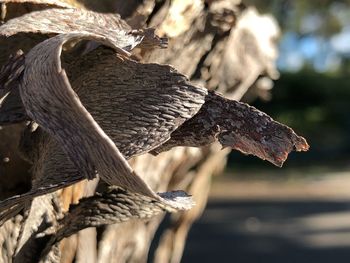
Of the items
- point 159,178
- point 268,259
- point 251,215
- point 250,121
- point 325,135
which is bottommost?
point 325,135

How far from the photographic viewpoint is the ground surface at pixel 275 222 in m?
Answer: 8.22

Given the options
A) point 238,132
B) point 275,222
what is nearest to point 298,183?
point 275,222

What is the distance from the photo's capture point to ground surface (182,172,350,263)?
8.22m

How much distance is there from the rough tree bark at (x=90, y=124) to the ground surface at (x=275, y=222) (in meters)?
6.63

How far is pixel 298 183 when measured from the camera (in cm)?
1370

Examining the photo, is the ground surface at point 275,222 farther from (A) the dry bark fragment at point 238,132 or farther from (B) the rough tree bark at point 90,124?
(A) the dry bark fragment at point 238,132

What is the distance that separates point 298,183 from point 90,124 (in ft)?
43.2

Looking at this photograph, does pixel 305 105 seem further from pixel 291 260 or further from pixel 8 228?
pixel 8 228

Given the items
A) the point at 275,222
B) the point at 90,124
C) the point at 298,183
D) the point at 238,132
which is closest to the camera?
the point at 90,124

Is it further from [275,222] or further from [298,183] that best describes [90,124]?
[298,183]

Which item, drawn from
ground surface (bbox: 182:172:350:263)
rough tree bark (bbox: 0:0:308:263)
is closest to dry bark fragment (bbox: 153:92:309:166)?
rough tree bark (bbox: 0:0:308:263)

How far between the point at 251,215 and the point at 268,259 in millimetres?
2874

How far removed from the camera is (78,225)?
1114 millimetres

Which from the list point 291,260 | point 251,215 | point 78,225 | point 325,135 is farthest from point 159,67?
point 325,135
